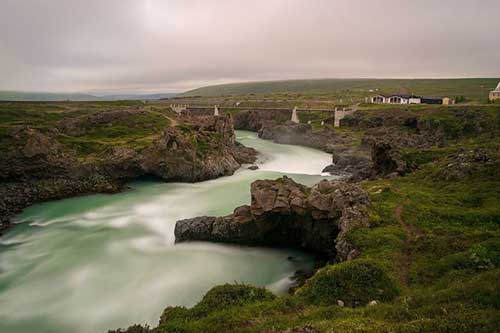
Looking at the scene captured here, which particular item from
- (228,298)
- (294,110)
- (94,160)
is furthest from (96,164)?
(294,110)

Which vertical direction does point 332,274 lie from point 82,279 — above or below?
above

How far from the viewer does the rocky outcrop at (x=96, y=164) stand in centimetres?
4896

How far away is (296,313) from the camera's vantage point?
14633 millimetres

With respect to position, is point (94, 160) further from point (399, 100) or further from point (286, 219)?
point (399, 100)

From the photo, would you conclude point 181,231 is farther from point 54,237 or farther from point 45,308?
point 54,237

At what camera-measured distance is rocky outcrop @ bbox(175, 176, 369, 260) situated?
1046 inches

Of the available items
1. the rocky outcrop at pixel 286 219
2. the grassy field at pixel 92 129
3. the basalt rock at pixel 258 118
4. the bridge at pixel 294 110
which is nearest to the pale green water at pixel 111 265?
the rocky outcrop at pixel 286 219

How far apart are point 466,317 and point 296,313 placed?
6.53 metres

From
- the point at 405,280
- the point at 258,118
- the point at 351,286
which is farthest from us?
the point at 258,118

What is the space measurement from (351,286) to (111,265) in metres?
20.6

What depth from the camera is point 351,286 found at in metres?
16.1

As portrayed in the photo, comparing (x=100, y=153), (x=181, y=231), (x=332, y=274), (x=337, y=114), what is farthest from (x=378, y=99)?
(x=332, y=274)

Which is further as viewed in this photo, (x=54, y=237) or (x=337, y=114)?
(x=337, y=114)

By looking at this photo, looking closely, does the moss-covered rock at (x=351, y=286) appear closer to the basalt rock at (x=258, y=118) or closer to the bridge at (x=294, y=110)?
the bridge at (x=294, y=110)
